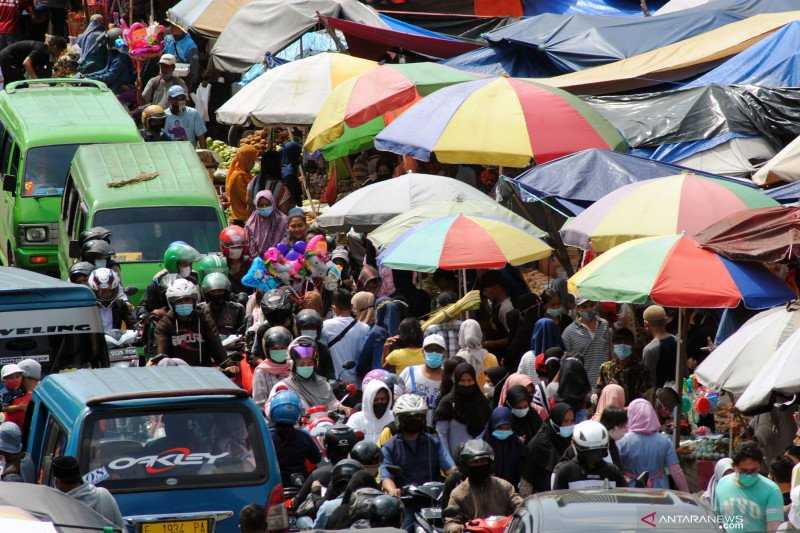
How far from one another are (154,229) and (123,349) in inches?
147

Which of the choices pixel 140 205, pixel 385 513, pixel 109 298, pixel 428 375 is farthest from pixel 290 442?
pixel 140 205

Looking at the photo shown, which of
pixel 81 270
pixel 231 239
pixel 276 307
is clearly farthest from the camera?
pixel 231 239

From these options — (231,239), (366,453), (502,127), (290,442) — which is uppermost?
(366,453)

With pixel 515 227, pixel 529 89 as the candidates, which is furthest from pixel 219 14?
pixel 515 227

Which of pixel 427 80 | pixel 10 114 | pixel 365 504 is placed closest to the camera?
pixel 365 504

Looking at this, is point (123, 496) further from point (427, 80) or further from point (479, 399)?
point (427, 80)

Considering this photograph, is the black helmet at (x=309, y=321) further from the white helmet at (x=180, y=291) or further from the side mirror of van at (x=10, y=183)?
the side mirror of van at (x=10, y=183)

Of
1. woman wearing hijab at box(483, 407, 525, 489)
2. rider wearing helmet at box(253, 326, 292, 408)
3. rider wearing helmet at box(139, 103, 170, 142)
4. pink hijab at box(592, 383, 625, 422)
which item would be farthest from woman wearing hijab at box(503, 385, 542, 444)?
rider wearing helmet at box(139, 103, 170, 142)

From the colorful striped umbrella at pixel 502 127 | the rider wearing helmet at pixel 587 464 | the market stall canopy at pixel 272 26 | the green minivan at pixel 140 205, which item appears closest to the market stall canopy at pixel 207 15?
the market stall canopy at pixel 272 26

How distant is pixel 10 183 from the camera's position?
22297 millimetres

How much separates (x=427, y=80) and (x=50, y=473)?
36.7 ft

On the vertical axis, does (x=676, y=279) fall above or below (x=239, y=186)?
above

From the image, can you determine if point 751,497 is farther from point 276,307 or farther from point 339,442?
point 276,307

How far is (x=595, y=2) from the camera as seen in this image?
30.5 metres
